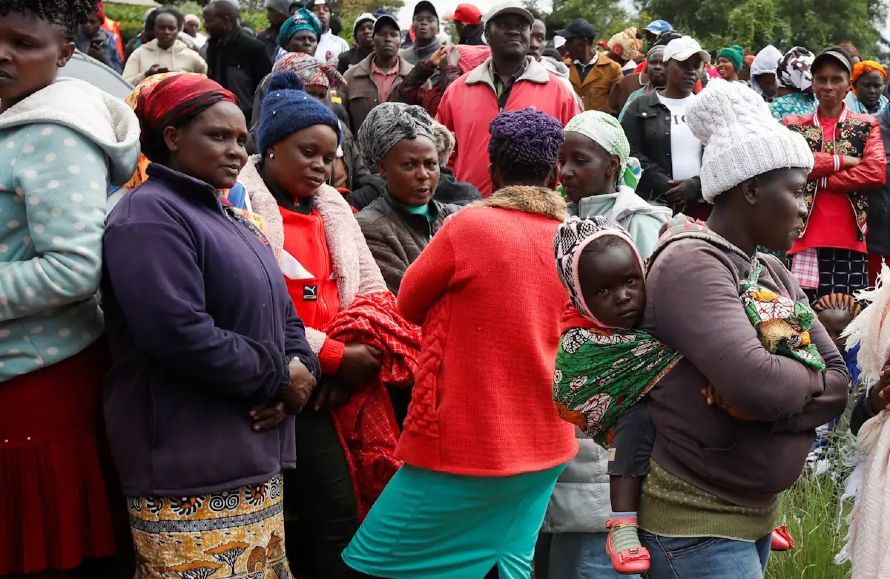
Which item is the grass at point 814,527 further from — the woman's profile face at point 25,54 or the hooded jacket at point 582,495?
the woman's profile face at point 25,54

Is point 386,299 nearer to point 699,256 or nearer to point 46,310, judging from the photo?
point 46,310

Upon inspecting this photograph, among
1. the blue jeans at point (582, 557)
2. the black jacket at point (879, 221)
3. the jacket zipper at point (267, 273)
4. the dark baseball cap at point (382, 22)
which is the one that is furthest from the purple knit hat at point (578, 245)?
the dark baseball cap at point (382, 22)

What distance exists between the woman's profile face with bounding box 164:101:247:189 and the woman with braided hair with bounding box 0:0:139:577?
0.14 m

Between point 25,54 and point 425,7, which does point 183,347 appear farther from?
point 425,7

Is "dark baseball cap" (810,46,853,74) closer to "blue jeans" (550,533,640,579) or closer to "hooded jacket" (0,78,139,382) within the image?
"blue jeans" (550,533,640,579)

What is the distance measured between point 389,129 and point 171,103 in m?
1.48

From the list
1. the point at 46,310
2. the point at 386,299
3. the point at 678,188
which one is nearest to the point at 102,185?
the point at 46,310

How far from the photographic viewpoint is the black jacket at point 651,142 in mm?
6945

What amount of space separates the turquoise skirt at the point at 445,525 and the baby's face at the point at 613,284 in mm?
1027

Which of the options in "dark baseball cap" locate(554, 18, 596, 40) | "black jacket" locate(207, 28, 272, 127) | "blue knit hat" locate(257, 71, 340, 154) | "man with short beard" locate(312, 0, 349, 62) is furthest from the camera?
"dark baseball cap" locate(554, 18, 596, 40)

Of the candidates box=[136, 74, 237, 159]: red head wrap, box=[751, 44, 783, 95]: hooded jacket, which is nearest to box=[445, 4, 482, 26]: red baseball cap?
box=[751, 44, 783, 95]: hooded jacket

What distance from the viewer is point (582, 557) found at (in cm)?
394

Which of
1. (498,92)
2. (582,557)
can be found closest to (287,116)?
(582,557)

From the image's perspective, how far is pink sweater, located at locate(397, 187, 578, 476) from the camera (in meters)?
3.41
